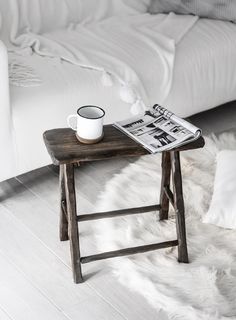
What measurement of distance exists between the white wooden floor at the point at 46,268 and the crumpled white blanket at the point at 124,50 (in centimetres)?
38

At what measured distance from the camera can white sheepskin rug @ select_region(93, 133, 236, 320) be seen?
5.46 feet

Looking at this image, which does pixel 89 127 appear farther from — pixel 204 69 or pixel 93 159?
pixel 204 69

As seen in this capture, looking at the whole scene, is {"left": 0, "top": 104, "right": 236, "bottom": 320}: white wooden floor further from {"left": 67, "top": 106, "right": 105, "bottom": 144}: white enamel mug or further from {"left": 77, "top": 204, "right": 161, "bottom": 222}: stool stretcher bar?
{"left": 67, "top": 106, "right": 105, "bottom": 144}: white enamel mug

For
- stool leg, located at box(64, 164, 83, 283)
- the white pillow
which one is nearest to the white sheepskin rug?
the white pillow

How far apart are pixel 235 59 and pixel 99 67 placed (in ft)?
2.36

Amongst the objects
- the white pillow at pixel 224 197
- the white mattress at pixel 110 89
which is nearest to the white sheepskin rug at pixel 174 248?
the white pillow at pixel 224 197

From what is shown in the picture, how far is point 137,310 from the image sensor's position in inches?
64.8

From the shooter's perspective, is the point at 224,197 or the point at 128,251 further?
the point at 224,197

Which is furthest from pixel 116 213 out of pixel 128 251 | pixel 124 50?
pixel 124 50

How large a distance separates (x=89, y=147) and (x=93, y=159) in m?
Result: 0.05

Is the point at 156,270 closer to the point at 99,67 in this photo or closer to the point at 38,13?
the point at 99,67

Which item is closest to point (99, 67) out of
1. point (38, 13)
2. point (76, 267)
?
point (38, 13)

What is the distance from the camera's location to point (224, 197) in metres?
1.98

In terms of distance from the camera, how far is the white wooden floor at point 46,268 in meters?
1.64
